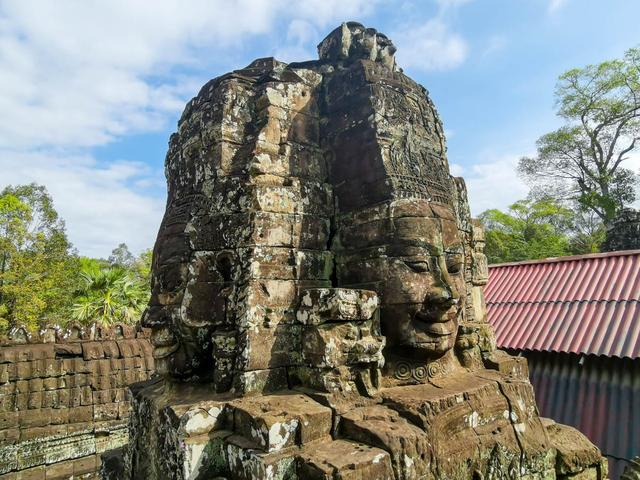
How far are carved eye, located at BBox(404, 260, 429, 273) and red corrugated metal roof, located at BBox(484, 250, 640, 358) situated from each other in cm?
533

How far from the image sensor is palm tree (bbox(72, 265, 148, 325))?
11617mm

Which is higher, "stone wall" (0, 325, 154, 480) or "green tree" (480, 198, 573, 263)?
"green tree" (480, 198, 573, 263)

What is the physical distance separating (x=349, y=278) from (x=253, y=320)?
94 cm

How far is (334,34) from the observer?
4211mm

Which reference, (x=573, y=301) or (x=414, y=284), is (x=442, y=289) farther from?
(x=573, y=301)

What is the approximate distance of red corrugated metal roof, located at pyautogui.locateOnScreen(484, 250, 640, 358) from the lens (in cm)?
690

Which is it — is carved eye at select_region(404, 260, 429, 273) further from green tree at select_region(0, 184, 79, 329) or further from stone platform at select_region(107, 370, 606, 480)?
green tree at select_region(0, 184, 79, 329)

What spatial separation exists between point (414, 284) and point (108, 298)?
11.7 m

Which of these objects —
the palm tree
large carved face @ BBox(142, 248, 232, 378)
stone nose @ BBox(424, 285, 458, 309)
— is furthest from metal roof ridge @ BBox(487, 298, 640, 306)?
the palm tree

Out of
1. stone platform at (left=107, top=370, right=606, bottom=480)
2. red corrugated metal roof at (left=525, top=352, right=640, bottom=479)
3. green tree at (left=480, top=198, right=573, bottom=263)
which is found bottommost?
red corrugated metal roof at (left=525, top=352, right=640, bottom=479)

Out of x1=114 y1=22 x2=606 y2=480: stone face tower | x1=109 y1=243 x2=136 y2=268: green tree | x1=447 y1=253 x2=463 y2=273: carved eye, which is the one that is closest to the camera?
x1=114 y1=22 x2=606 y2=480: stone face tower

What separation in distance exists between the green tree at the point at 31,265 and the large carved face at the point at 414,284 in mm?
16265

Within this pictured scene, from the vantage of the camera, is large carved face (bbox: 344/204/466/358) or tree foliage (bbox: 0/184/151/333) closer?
large carved face (bbox: 344/204/466/358)

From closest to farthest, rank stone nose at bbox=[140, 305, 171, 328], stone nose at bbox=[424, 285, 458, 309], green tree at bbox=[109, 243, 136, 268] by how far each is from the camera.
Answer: stone nose at bbox=[424, 285, 458, 309] → stone nose at bbox=[140, 305, 171, 328] → green tree at bbox=[109, 243, 136, 268]
